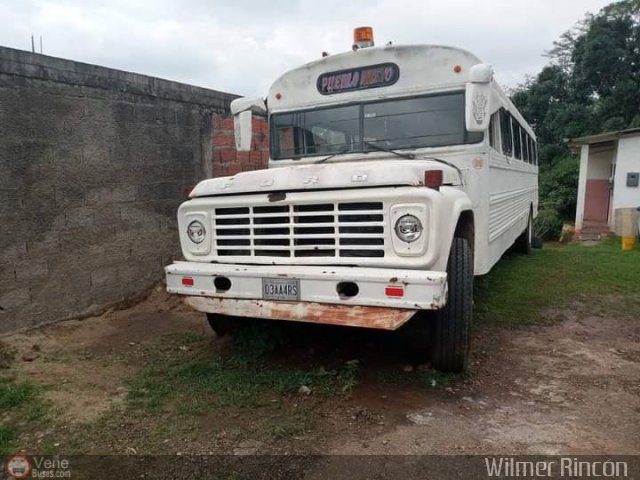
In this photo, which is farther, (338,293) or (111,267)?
(111,267)

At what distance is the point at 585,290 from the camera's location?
258 inches

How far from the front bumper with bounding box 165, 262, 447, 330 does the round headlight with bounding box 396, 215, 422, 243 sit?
0.21 m

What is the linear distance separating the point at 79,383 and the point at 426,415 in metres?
2.58

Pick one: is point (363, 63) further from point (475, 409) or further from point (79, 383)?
point (79, 383)

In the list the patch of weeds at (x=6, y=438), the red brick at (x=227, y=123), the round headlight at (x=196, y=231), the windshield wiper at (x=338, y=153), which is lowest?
the patch of weeds at (x=6, y=438)

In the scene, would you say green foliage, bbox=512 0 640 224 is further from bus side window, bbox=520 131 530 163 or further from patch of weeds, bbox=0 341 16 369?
patch of weeds, bbox=0 341 16 369

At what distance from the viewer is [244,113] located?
5.10 meters

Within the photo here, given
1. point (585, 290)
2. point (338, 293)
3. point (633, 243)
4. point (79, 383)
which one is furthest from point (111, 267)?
point (633, 243)

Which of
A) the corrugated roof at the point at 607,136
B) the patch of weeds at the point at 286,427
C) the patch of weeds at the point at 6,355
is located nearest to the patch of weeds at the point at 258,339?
the patch of weeds at the point at 286,427

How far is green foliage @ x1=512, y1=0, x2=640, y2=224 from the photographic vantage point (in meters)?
20.9

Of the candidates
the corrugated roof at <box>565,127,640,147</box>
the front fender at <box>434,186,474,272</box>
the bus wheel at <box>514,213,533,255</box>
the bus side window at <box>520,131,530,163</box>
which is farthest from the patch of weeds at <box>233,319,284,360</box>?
the corrugated roof at <box>565,127,640,147</box>

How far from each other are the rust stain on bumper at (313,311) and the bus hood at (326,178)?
2.59 ft

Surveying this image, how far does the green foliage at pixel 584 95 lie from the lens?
20.9 m

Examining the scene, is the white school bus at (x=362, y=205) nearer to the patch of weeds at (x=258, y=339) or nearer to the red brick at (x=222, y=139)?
the patch of weeds at (x=258, y=339)
